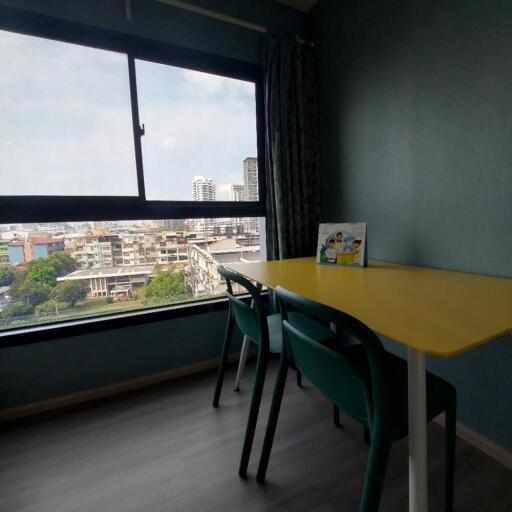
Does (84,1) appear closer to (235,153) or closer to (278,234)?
(235,153)

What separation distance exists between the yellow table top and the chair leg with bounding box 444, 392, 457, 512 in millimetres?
282

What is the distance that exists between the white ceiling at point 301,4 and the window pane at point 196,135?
0.59 metres

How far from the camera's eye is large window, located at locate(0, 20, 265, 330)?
157cm

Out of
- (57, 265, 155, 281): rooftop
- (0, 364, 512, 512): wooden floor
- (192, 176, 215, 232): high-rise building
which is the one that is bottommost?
(0, 364, 512, 512): wooden floor

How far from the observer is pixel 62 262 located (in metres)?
1.71

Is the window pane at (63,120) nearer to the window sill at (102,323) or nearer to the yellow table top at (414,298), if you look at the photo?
the window sill at (102,323)

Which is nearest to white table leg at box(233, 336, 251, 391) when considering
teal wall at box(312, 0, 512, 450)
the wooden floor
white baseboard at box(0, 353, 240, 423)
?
the wooden floor

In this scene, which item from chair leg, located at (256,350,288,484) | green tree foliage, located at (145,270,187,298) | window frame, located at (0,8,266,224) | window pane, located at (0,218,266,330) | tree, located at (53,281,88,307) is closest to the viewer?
chair leg, located at (256,350,288,484)

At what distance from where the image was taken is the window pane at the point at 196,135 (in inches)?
72.4

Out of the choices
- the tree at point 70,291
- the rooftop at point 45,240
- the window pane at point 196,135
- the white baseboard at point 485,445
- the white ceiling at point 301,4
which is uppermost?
the white ceiling at point 301,4

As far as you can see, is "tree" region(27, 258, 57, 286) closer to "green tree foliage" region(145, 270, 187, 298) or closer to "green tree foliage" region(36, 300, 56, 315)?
"green tree foliage" region(36, 300, 56, 315)

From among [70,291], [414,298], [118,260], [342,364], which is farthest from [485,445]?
[70,291]

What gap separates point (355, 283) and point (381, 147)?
0.89 m

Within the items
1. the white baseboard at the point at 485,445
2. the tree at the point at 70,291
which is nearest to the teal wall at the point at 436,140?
the white baseboard at the point at 485,445
